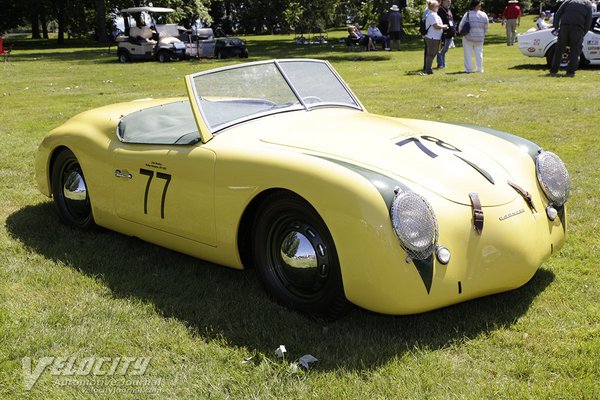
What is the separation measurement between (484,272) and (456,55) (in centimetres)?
1932

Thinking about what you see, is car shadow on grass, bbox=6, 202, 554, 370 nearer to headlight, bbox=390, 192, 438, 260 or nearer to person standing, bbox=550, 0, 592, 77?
headlight, bbox=390, 192, 438, 260

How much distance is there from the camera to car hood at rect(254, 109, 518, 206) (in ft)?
11.3

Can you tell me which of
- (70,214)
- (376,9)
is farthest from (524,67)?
(70,214)

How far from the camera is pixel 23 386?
3.04 meters

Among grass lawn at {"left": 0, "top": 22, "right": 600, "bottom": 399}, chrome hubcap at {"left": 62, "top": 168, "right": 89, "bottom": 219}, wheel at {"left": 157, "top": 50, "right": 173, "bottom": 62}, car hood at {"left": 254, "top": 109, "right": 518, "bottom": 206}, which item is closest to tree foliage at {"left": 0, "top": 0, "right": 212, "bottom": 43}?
wheel at {"left": 157, "top": 50, "right": 173, "bottom": 62}

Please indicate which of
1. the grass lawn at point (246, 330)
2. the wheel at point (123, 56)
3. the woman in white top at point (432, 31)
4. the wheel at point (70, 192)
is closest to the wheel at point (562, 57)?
the woman in white top at point (432, 31)

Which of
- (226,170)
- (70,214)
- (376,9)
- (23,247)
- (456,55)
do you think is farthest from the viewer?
(376,9)

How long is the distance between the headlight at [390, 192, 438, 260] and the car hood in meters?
0.22

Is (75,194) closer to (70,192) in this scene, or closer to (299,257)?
(70,192)

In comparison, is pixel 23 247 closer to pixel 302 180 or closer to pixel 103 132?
pixel 103 132

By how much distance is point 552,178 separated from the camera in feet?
12.7

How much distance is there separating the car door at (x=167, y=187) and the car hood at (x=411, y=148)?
19.2 inches

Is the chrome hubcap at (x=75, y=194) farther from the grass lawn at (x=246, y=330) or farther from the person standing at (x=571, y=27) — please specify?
the person standing at (x=571, y=27)

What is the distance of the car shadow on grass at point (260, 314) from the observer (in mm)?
3266
